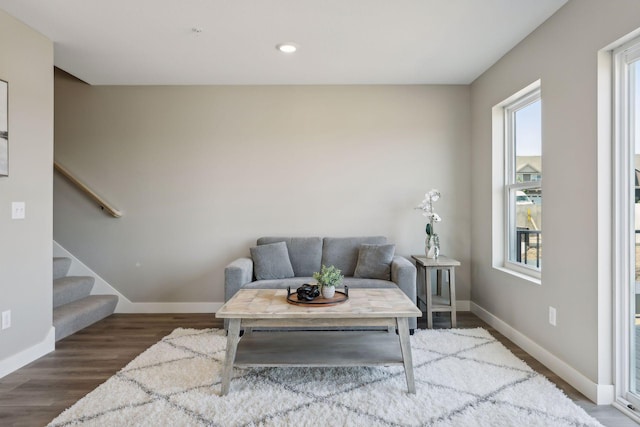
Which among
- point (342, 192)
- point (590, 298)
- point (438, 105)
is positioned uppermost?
point (438, 105)

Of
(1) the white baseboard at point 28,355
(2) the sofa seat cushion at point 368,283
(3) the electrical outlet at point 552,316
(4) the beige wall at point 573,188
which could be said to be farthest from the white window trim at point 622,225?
(1) the white baseboard at point 28,355

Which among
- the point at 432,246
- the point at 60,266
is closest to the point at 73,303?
the point at 60,266

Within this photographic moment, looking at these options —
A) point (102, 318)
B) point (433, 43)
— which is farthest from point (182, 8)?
point (102, 318)

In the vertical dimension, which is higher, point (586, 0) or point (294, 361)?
point (586, 0)

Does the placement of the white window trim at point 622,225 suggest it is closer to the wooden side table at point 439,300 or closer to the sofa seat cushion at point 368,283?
the wooden side table at point 439,300

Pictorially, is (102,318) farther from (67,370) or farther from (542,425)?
(542,425)

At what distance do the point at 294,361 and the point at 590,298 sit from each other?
1.81 m

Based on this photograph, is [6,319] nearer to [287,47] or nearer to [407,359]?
[407,359]

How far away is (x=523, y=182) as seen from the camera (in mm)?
3428

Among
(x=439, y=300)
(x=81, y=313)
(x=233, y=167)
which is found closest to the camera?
(x=81, y=313)

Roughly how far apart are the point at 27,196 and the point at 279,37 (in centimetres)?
223

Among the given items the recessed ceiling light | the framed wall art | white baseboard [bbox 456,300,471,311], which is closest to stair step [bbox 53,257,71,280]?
the framed wall art

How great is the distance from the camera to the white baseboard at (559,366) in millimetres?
2236

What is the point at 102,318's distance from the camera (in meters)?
4.03
